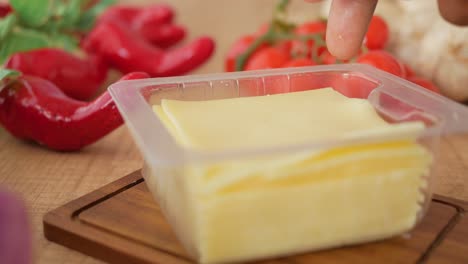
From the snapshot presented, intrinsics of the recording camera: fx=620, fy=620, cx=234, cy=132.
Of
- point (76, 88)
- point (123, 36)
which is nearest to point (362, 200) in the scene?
point (76, 88)

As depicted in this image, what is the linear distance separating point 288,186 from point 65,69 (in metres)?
0.71

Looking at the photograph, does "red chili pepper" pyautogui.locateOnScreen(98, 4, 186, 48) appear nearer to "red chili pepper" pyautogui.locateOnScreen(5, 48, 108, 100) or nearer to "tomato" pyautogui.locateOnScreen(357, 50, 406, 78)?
"red chili pepper" pyautogui.locateOnScreen(5, 48, 108, 100)

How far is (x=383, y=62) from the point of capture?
39.2 inches

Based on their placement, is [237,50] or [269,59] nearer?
[269,59]

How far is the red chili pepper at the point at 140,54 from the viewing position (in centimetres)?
132

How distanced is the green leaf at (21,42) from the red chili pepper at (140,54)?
0.14 meters

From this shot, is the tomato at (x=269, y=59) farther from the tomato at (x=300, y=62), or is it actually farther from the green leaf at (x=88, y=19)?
the green leaf at (x=88, y=19)

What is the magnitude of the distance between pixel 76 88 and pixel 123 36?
0.22m

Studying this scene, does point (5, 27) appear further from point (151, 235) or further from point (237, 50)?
point (151, 235)

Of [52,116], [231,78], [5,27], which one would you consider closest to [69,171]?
[52,116]

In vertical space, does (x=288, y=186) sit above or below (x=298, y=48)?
above

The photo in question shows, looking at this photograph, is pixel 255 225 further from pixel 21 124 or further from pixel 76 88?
pixel 76 88

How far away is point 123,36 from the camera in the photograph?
1336 millimetres

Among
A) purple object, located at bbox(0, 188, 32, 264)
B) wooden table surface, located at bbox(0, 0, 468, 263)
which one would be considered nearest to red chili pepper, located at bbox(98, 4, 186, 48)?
wooden table surface, located at bbox(0, 0, 468, 263)
